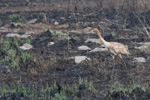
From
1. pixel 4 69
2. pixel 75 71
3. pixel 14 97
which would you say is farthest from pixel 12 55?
pixel 14 97

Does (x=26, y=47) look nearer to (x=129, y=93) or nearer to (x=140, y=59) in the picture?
(x=140, y=59)

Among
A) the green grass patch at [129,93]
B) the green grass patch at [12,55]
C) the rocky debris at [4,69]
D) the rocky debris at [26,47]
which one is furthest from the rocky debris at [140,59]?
the rocky debris at [26,47]

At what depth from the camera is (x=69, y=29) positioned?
12414 millimetres

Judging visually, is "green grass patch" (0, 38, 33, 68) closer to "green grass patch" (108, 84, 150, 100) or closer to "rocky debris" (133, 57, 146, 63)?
"rocky debris" (133, 57, 146, 63)

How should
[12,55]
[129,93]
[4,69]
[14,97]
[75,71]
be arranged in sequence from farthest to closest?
[12,55]
[4,69]
[75,71]
[129,93]
[14,97]

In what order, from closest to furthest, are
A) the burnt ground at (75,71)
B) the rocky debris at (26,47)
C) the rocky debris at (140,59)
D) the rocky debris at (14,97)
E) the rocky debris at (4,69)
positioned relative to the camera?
the rocky debris at (14,97)
the burnt ground at (75,71)
the rocky debris at (4,69)
the rocky debris at (140,59)
the rocky debris at (26,47)

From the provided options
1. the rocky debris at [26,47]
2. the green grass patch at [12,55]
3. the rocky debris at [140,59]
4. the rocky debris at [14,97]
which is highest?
the rocky debris at [14,97]

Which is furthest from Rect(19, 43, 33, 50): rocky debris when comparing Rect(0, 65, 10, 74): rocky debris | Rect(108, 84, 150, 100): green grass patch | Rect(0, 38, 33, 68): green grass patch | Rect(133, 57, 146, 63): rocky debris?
Rect(108, 84, 150, 100): green grass patch

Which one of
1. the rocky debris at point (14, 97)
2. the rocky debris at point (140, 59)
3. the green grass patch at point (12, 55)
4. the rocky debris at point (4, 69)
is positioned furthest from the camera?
the green grass patch at point (12, 55)

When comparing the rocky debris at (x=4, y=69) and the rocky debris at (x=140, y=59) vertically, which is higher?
the rocky debris at (x=140, y=59)

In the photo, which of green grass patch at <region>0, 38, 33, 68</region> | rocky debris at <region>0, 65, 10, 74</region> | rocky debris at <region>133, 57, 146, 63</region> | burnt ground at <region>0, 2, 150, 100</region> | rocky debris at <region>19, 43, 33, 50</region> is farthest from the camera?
rocky debris at <region>19, 43, 33, 50</region>

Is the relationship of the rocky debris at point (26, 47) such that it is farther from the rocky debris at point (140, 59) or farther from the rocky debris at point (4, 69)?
the rocky debris at point (140, 59)

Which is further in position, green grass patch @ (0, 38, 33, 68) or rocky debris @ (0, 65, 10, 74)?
green grass patch @ (0, 38, 33, 68)

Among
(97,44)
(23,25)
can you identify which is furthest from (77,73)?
(23,25)
